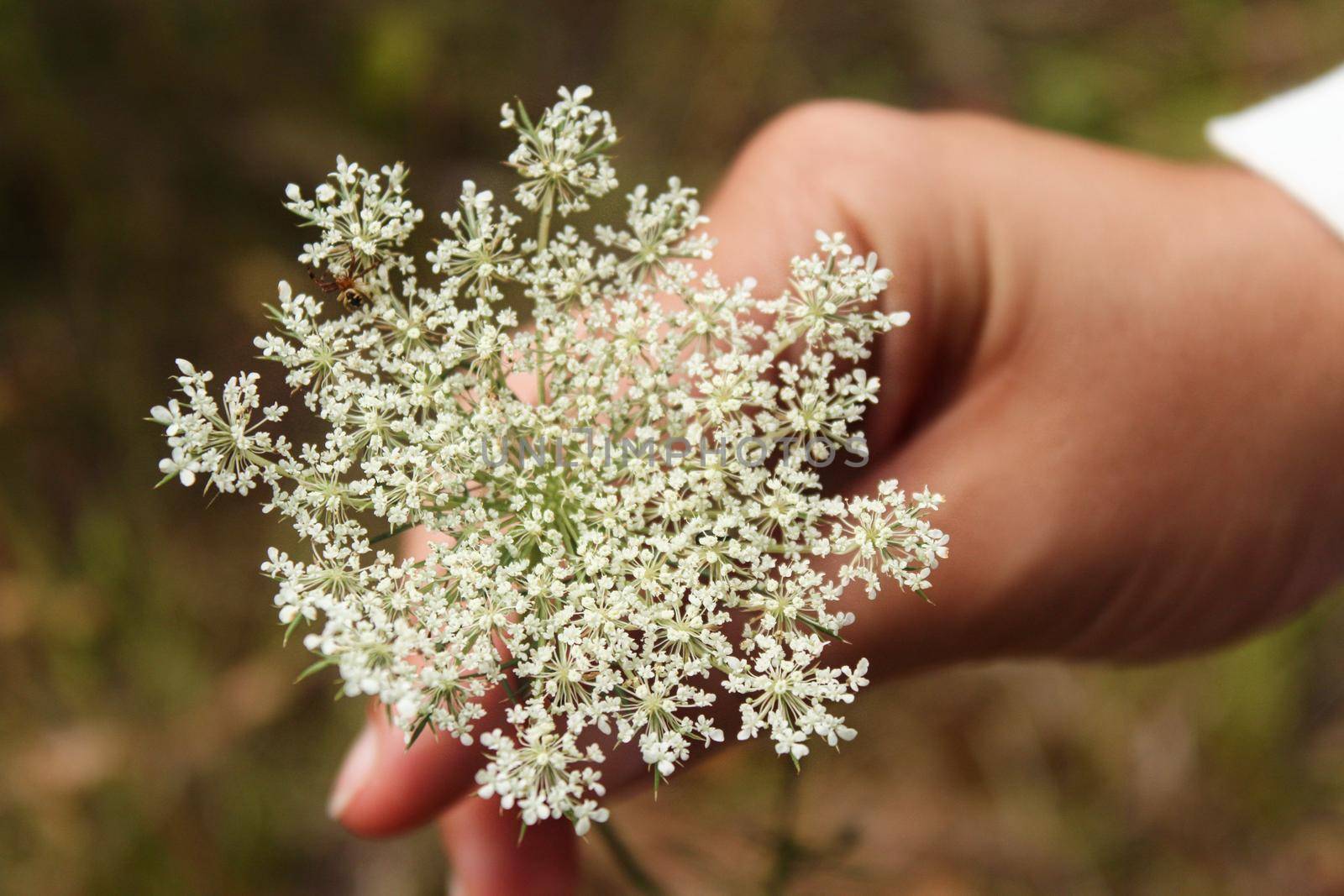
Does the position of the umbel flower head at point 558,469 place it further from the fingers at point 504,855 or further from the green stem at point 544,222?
the fingers at point 504,855

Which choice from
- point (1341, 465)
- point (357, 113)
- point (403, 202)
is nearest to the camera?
point (403, 202)

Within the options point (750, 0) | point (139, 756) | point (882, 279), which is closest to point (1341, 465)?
point (882, 279)

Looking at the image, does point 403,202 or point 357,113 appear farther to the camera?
point 357,113

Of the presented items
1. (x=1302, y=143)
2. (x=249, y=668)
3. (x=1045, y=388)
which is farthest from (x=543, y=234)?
(x=249, y=668)

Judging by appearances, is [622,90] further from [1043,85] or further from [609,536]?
[609,536]

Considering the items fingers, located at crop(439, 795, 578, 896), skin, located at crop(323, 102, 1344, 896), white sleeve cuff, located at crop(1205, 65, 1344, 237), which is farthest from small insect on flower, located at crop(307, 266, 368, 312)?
white sleeve cuff, located at crop(1205, 65, 1344, 237)

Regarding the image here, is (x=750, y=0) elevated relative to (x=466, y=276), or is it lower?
elevated

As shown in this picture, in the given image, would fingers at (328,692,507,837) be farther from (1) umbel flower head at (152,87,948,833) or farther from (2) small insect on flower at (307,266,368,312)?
(2) small insect on flower at (307,266,368,312)
